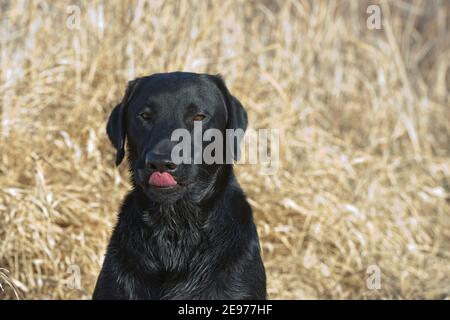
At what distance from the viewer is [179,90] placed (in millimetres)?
3309

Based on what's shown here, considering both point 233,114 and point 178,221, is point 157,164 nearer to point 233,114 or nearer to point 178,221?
point 178,221

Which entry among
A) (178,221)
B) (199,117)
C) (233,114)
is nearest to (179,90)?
(199,117)

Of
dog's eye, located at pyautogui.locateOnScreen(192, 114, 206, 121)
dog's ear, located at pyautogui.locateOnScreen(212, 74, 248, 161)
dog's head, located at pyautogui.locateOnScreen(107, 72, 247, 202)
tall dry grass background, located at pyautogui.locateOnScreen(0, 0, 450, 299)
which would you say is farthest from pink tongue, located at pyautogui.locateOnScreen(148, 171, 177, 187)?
tall dry grass background, located at pyautogui.locateOnScreen(0, 0, 450, 299)

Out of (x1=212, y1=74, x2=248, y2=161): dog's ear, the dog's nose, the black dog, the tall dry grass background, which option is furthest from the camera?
the tall dry grass background

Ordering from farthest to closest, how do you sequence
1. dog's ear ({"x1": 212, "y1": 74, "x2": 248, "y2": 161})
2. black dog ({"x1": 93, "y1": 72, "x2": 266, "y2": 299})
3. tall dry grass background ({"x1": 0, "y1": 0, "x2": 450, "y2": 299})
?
tall dry grass background ({"x1": 0, "y1": 0, "x2": 450, "y2": 299}), dog's ear ({"x1": 212, "y1": 74, "x2": 248, "y2": 161}), black dog ({"x1": 93, "y1": 72, "x2": 266, "y2": 299})

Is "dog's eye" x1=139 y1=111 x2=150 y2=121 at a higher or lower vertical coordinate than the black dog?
higher

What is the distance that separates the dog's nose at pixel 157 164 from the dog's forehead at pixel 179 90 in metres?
0.29

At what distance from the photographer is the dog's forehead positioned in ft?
10.8

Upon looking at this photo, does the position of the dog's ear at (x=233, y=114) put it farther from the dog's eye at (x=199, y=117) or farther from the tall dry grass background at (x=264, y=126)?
the tall dry grass background at (x=264, y=126)

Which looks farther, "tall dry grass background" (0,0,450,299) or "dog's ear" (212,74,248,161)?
"tall dry grass background" (0,0,450,299)

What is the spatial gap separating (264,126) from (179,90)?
7.17 feet

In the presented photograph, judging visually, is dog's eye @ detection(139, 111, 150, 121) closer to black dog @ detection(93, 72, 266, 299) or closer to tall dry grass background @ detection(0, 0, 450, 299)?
black dog @ detection(93, 72, 266, 299)

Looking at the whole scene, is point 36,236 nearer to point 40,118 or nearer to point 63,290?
point 63,290

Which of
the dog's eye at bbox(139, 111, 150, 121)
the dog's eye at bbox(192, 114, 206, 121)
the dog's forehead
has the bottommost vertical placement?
the dog's eye at bbox(192, 114, 206, 121)
